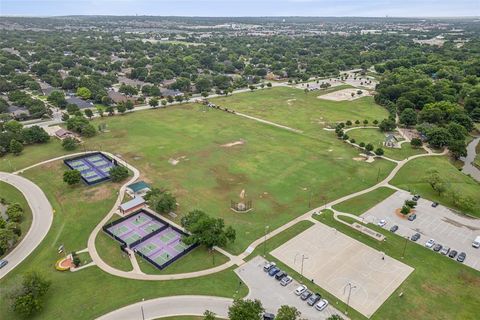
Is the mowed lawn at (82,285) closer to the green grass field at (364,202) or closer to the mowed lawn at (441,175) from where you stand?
the green grass field at (364,202)

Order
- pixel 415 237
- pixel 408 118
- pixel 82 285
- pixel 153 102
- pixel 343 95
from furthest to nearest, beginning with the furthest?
pixel 343 95 < pixel 153 102 < pixel 408 118 < pixel 415 237 < pixel 82 285

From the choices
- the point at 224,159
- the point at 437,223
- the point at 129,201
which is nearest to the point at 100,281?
the point at 129,201

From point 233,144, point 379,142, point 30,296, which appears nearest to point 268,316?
point 30,296

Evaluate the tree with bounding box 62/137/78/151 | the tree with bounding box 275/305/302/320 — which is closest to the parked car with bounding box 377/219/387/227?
the tree with bounding box 275/305/302/320

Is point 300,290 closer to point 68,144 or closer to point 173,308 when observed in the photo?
point 173,308

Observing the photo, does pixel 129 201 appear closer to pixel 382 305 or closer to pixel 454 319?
pixel 382 305

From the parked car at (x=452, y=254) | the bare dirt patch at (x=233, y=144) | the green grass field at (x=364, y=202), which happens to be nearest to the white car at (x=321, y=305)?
the parked car at (x=452, y=254)
